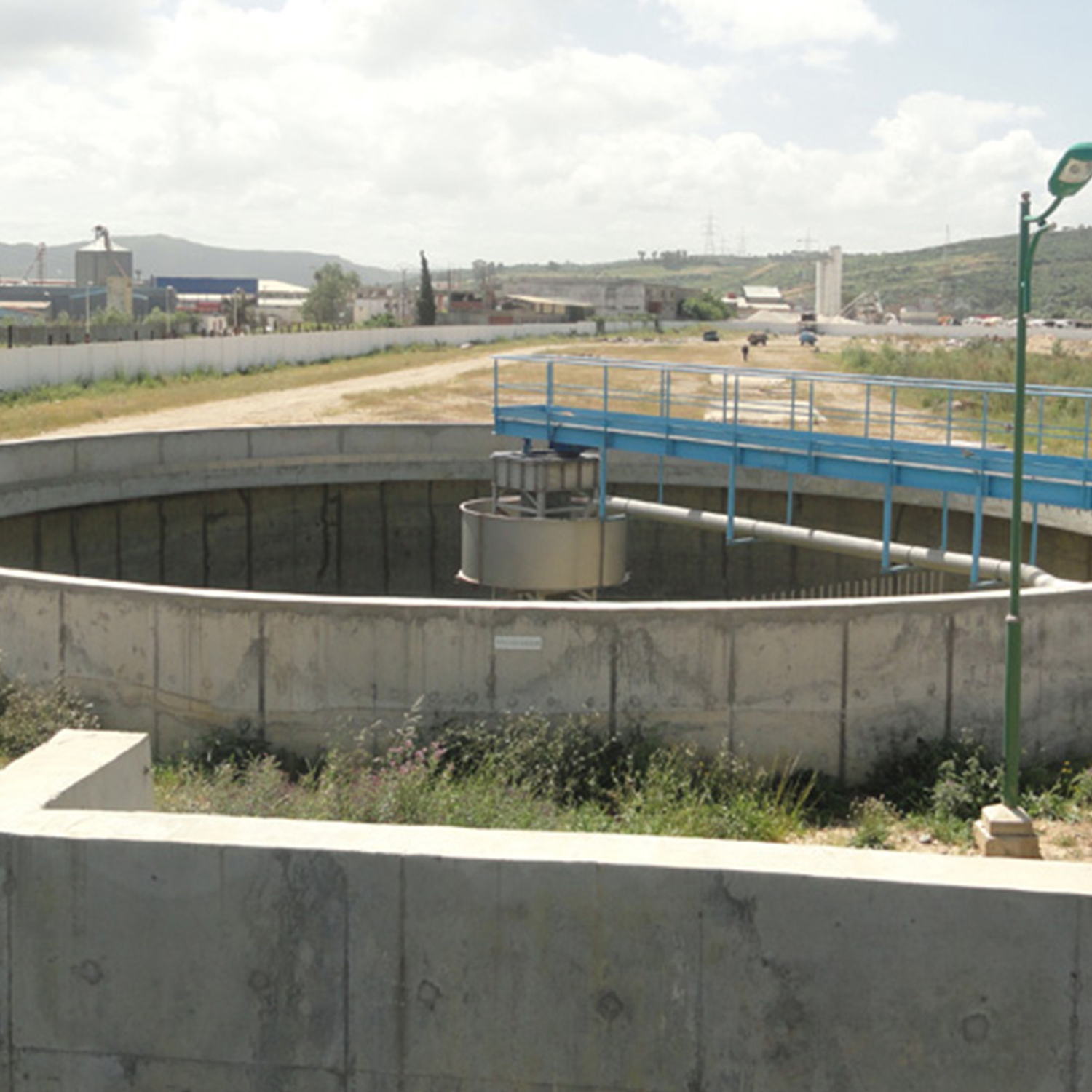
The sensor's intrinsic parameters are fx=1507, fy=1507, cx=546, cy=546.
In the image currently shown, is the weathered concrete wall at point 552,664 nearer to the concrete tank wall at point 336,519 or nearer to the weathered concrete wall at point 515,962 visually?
the weathered concrete wall at point 515,962

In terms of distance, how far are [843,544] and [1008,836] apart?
1135cm

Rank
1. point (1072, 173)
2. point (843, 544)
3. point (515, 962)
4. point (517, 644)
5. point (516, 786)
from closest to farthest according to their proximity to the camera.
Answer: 1. point (515, 962)
2. point (1072, 173)
3. point (516, 786)
4. point (517, 644)
5. point (843, 544)

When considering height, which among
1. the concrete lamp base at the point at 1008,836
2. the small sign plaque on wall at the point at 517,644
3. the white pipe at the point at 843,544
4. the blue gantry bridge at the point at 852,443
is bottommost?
the concrete lamp base at the point at 1008,836

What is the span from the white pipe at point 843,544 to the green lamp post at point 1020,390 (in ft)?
19.5

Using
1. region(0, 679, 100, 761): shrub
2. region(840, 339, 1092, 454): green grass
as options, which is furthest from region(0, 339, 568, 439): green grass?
region(0, 679, 100, 761): shrub

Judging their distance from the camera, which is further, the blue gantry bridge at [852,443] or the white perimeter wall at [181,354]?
the white perimeter wall at [181,354]

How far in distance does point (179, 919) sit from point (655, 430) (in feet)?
56.4

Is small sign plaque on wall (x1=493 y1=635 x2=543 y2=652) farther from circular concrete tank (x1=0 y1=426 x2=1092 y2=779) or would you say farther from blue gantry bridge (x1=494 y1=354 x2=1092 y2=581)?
blue gantry bridge (x1=494 y1=354 x2=1092 y2=581)

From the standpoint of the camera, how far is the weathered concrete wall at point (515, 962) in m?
5.88

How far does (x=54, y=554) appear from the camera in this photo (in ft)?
70.4

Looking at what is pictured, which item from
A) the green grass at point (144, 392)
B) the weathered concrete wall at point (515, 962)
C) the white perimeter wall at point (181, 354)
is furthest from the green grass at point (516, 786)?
the white perimeter wall at point (181, 354)

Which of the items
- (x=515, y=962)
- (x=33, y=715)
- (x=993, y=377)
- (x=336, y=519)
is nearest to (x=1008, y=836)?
(x=515, y=962)

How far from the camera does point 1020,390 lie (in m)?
9.68

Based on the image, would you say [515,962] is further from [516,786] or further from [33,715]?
[33,715]
